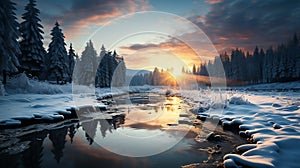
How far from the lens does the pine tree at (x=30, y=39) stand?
1195 inches

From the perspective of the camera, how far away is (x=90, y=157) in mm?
6672

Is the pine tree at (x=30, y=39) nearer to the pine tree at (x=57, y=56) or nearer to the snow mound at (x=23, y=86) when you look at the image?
the pine tree at (x=57, y=56)

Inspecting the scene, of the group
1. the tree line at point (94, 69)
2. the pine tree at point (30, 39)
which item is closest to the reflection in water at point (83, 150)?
the pine tree at point (30, 39)

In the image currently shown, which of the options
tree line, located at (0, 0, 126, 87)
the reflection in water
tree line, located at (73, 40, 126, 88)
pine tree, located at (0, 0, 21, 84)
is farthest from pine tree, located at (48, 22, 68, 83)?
the reflection in water

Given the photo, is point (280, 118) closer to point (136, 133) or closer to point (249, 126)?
point (249, 126)

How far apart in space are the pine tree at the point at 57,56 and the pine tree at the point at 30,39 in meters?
4.81

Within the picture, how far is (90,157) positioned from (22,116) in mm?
7795

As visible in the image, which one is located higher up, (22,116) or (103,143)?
(22,116)

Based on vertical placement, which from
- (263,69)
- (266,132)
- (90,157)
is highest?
(263,69)

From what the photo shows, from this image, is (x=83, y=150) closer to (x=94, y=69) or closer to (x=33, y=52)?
(x=33, y=52)

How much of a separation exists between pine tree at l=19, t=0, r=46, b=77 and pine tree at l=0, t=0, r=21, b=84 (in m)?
6.48

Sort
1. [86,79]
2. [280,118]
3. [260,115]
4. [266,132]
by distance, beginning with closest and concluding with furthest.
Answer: [266,132] < [280,118] < [260,115] < [86,79]

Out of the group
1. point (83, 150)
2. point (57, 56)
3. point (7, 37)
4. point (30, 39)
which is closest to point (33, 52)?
point (30, 39)

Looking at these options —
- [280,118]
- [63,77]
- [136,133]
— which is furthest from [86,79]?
[280,118]
